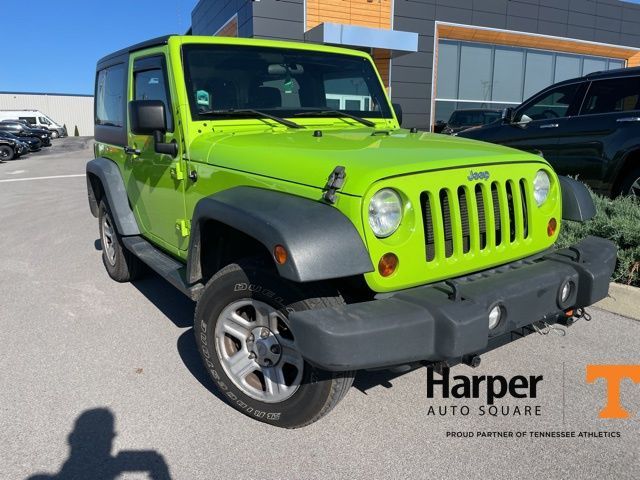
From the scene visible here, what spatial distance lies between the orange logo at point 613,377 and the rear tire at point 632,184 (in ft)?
9.92

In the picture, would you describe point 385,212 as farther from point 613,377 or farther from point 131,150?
point 131,150

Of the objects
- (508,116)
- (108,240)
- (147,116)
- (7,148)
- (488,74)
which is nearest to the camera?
(147,116)

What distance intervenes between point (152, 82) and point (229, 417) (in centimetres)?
242

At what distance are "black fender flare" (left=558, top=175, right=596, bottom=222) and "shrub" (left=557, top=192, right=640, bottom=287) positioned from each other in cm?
115

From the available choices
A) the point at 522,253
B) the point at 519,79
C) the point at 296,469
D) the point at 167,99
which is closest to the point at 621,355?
the point at 522,253

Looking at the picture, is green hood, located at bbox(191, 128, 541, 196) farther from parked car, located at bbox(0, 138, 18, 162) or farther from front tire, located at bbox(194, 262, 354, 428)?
parked car, located at bbox(0, 138, 18, 162)

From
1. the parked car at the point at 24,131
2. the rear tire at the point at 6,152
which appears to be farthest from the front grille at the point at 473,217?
the parked car at the point at 24,131

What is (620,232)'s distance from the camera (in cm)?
441

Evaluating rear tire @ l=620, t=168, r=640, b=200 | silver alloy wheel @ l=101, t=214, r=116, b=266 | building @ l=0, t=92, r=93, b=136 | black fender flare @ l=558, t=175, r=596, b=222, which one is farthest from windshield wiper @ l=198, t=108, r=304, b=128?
building @ l=0, t=92, r=93, b=136

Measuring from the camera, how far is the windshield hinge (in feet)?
7.68

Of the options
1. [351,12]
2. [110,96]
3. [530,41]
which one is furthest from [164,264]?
[530,41]

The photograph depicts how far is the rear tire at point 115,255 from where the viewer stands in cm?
496

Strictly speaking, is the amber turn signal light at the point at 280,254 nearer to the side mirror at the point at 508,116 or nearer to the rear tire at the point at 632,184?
the rear tire at the point at 632,184

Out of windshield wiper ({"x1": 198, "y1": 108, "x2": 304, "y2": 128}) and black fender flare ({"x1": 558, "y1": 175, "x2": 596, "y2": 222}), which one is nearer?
black fender flare ({"x1": 558, "y1": 175, "x2": 596, "y2": 222})
